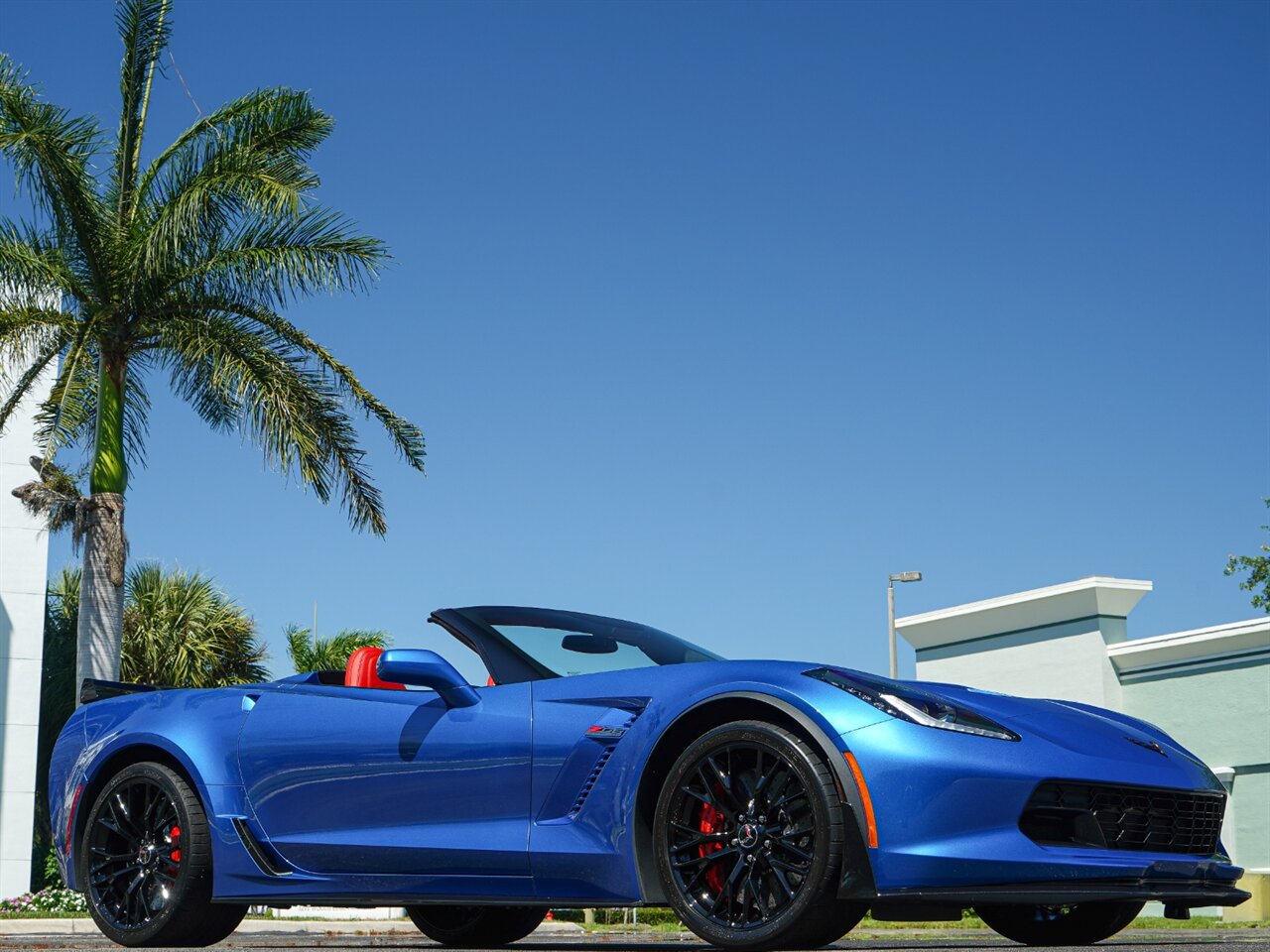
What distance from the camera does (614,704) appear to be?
5320 mm

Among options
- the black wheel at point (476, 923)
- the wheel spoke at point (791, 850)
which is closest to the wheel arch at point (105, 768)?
the black wheel at point (476, 923)

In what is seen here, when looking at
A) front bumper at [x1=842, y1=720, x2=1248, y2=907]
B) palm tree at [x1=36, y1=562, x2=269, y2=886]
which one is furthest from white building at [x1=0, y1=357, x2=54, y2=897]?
front bumper at [x1=842, y1=720, x2=1248, y2=907]

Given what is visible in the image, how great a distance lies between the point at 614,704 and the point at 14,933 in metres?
10.9

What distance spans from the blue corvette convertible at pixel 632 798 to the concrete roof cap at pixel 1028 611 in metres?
16.8

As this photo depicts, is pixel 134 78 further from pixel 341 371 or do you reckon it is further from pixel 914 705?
pixel 914 705

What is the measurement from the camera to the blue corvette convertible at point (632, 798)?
4.67 m

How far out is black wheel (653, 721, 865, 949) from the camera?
15.3 feet

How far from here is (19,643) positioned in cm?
2277

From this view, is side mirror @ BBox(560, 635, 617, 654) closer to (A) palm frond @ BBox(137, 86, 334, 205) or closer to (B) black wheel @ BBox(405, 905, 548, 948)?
(B) black wheel @ BBox(405, 905, 548, 948)

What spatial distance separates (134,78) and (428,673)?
14.1 meters

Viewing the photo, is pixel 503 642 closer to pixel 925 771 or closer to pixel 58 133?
pixel 925 771

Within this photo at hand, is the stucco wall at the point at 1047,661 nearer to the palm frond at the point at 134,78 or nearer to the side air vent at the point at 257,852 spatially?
the palm frond at the point at 134,78

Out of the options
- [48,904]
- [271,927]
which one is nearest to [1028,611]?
[271,927]

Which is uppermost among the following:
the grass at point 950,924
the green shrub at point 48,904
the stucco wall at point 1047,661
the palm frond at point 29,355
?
the palm frond at point 29,355
